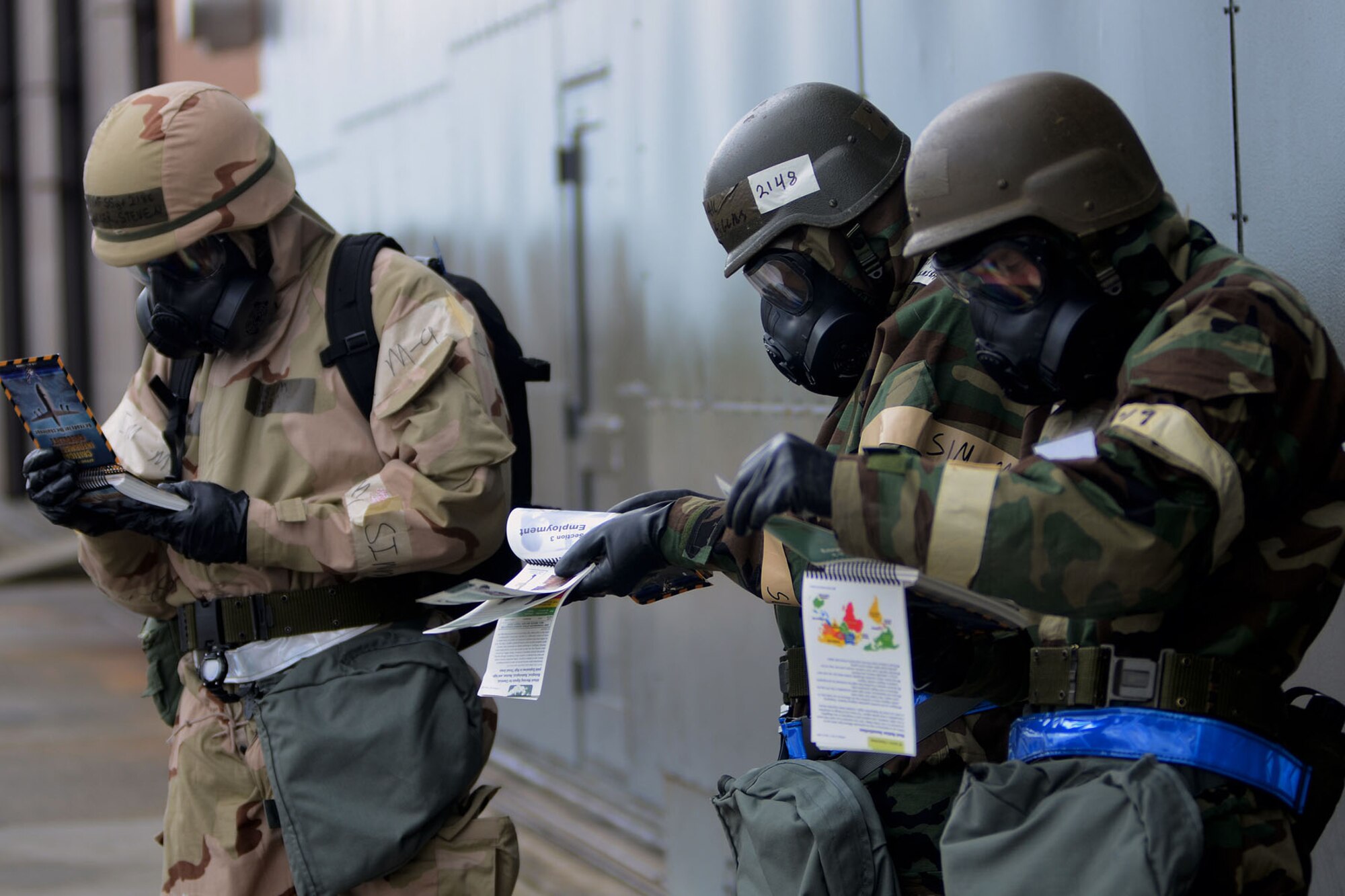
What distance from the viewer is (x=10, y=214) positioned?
16.7 m

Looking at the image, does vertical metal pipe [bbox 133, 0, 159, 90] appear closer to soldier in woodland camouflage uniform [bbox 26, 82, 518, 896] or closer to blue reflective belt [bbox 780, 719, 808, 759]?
soldier in woodland camouflage uniform [bbox 26, 82, 518, 896]

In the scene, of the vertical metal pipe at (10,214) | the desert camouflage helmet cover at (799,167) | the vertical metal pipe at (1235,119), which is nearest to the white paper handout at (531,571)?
the desert camouflage helmet cover at (799,167)

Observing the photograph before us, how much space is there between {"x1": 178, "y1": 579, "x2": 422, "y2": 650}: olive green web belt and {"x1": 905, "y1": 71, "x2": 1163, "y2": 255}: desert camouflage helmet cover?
5.19ft

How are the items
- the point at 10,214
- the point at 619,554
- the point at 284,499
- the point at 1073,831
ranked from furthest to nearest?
1. the point at 10,214
2. the point at 284,499
3. the point at 619,554
4. the point at 1073,831

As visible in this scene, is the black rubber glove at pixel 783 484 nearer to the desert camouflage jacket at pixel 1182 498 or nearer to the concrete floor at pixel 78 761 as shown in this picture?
the desert camouflage jacket at pixel 1182 498

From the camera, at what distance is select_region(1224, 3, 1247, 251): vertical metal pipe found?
2.59 meters

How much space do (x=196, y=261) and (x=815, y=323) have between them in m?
1.39

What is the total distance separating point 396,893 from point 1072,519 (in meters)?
1.87

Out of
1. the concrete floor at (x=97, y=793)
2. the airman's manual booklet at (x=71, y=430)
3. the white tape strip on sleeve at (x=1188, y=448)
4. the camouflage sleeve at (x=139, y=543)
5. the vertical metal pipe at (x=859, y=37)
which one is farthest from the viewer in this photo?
the concrete floor at (x=97, y=793)

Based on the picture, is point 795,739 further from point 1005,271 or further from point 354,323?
point 354,323

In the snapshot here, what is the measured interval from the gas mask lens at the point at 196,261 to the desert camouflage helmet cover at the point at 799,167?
1.12m

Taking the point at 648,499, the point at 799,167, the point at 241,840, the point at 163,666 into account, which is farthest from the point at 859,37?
the point at 241,840

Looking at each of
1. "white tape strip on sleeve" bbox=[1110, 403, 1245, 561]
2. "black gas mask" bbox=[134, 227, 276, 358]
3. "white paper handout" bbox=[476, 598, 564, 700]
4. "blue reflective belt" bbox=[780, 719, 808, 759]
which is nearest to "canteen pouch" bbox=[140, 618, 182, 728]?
"black gas mask" bbox=[134, 227, 276, 358]

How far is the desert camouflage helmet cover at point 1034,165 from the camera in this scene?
5.92ft
